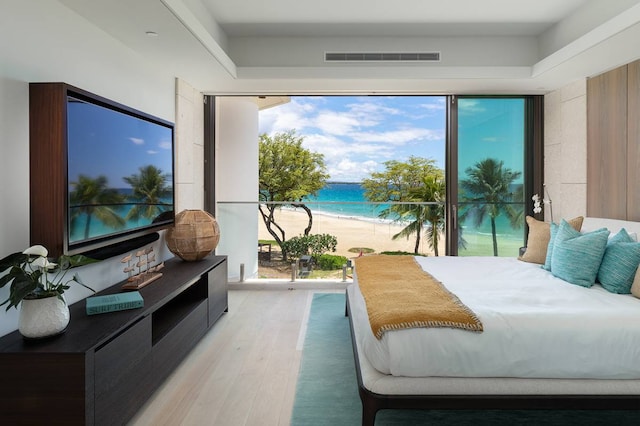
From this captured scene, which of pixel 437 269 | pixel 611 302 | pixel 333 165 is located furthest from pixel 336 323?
pixel 333 165

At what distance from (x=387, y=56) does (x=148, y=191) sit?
8.58 feet

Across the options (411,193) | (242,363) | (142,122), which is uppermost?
(142,122)

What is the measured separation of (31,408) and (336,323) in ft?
7.64

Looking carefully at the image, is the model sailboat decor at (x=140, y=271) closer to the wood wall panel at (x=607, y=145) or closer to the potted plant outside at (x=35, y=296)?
the potted plant outside at (x=35, y=296)

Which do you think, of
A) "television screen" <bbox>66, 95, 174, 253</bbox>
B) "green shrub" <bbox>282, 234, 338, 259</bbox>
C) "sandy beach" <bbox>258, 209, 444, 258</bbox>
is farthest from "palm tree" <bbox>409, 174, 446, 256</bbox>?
"television screen" <bbox>66, 95, 174, 253</bbox>

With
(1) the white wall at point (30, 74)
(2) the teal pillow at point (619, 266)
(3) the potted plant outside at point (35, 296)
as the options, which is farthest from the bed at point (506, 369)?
(1) the white wall at point (30, 74)

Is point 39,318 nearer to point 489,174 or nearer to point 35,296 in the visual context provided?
point 35,296

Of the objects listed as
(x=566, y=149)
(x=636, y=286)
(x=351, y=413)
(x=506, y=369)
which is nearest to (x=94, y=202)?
(x=351, y=413)

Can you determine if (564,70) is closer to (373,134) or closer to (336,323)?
(336,323)

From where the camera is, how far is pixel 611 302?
222 cm

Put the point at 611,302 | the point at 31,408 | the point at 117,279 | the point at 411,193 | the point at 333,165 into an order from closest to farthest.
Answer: the point at 31,408 → the point at 611,302 → the point at 117,279 → the point at 411,193 → the point at 333,165

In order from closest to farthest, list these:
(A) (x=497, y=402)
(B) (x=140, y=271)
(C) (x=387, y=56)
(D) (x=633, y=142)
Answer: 1. (A) (x=497, y=402)
2. (B) (x=140, y=271)
3. (D) (x=633, y=142)
4. (C) (x=387, y=56)

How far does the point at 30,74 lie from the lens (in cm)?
204

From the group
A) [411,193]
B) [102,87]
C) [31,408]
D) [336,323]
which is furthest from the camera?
[411,193]
